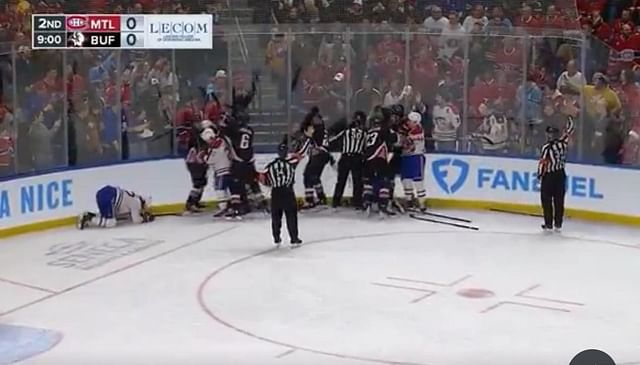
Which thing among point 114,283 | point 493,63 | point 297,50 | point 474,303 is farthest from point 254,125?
point 474,303

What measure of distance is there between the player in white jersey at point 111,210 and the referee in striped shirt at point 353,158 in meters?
1.92

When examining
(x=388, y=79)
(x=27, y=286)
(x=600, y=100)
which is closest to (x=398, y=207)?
(x=388, y=79)

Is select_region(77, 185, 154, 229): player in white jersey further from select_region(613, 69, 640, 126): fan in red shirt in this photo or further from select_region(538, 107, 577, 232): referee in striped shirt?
select_region(613, 69, 640, 126): fan in red shirt

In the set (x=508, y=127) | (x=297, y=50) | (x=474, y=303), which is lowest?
(x=474, y=303)

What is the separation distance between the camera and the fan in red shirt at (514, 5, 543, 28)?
12227mm

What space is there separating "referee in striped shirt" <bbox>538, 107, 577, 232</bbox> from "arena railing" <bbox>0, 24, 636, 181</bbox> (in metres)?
1.03

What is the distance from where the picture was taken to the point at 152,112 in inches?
455

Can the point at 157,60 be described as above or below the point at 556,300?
above

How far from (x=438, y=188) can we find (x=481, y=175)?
43 cm

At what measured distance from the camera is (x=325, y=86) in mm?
11922

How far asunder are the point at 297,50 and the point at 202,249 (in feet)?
9.84

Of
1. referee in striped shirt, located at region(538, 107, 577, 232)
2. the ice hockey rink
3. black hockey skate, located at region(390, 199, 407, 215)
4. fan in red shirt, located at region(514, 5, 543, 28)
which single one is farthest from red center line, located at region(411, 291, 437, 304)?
fan in red shirt, located at region(514, 5, 543, 28)

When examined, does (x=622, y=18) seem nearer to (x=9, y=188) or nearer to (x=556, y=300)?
(x=556, y=300)

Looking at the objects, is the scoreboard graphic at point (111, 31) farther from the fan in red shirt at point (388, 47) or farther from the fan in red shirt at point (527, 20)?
the fan in red shirt at point (527, 20)
